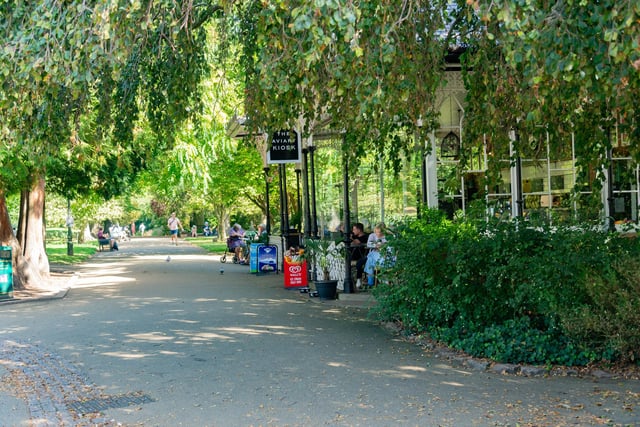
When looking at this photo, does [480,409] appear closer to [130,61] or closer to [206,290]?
[130,61]

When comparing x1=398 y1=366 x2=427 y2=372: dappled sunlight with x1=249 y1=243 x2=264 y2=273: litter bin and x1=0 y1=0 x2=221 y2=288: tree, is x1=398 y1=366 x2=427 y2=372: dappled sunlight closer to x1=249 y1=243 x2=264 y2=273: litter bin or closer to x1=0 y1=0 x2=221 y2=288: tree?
x1=0 y1=0 x2=221 y2=288: tree

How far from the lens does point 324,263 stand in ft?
50.3

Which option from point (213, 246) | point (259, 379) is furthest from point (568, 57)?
point (213, 246)

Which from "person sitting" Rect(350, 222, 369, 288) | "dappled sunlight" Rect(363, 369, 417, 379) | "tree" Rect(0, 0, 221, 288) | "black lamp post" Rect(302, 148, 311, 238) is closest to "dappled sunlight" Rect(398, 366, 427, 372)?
"dappled sunlight" Rect(363, 369, 417, 379)

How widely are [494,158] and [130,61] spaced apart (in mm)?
4817

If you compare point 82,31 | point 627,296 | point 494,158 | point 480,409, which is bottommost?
point 480,409

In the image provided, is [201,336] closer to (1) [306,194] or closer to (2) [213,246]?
(1) [306,194]

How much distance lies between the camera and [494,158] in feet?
29.0

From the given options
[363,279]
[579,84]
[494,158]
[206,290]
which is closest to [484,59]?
[494,158]

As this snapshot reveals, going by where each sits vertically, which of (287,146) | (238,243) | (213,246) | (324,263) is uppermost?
(287,146)

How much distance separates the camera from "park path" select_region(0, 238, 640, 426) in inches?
247

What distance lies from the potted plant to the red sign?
0.33 m

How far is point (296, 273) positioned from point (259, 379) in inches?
342

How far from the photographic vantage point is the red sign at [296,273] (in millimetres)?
16172
